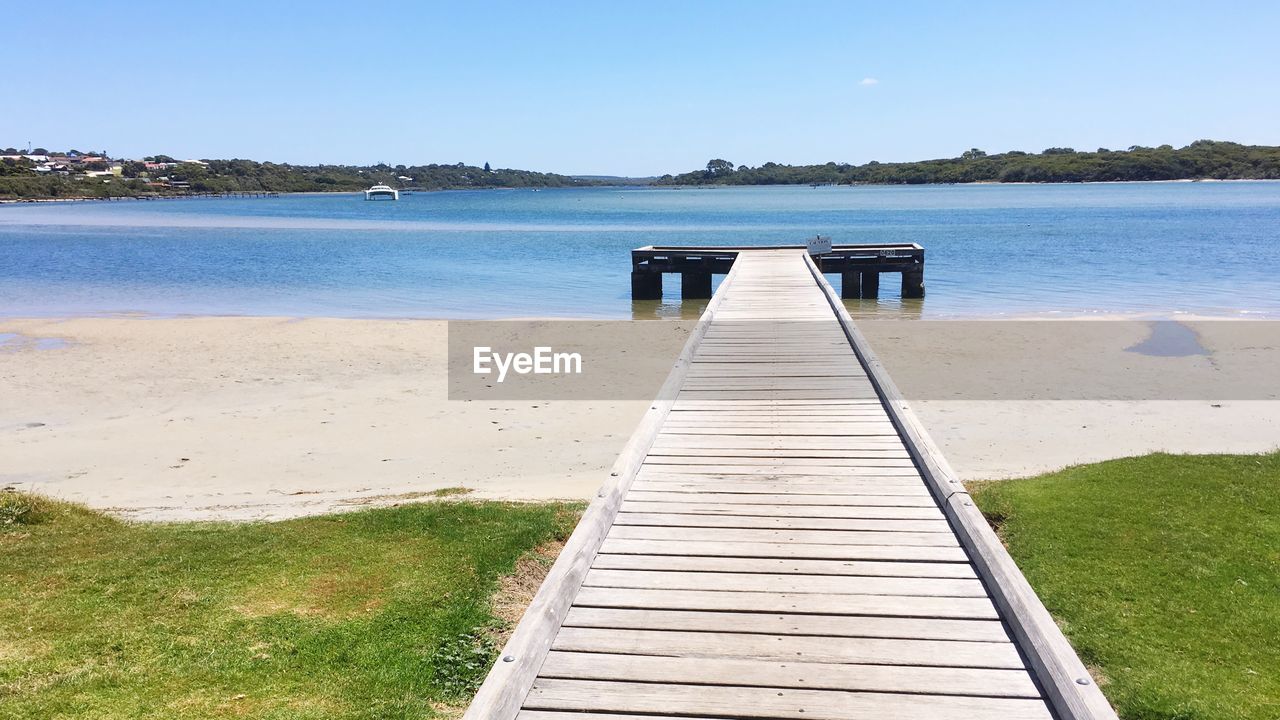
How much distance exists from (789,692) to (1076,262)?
3855cm

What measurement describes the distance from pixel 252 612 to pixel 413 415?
7818 millimetres

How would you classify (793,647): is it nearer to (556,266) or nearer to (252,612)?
(252,612)

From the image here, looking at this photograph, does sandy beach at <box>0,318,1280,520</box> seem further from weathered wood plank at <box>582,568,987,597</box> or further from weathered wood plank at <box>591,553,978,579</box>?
weathered wood plank at <box>582,568,987,597</box>

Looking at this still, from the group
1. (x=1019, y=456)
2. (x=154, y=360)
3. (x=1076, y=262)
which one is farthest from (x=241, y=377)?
(x=1076, y=262)

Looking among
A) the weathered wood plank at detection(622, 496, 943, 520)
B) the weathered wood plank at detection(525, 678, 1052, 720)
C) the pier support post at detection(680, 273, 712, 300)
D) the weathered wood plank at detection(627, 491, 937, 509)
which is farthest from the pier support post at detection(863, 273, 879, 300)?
the weathered wood plank at detection(525, 678, 1052, 720)

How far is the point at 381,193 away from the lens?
184500 mm

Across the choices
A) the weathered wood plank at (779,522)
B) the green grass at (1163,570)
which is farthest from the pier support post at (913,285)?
the weathered wood plank at (779,522)

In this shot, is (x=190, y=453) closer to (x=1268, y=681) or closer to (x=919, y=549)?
(x=919, y=549)

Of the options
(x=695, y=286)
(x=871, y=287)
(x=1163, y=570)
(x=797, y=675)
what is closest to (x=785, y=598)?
(x=797, y=675)

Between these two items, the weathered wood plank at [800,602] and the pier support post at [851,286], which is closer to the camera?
the weathered wood plank at [800,602]

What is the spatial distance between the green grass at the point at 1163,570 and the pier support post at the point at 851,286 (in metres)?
16.7

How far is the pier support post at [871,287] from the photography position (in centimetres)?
2702

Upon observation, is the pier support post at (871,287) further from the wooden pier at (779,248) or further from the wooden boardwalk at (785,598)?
the wooden boardwalk at (785,598)

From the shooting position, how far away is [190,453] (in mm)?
12188
